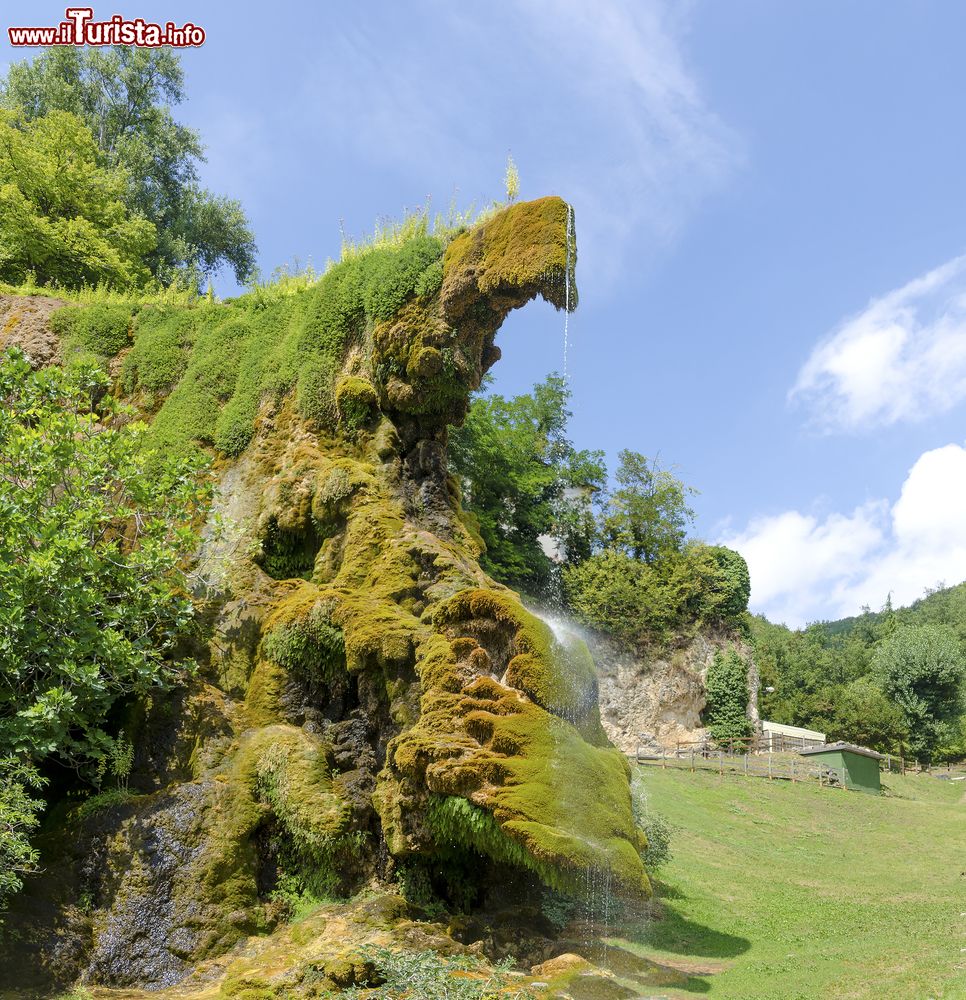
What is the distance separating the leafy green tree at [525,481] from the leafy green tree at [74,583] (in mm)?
18340

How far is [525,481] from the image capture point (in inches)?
1438

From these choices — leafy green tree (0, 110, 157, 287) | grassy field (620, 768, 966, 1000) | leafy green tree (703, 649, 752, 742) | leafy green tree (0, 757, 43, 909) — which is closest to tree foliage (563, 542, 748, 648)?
leafy green tree (703, 649, 752, 742)

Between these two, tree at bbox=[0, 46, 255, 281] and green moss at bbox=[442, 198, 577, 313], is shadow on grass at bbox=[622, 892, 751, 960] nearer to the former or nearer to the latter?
green moss at bbox=[442, 198, 577, 313]

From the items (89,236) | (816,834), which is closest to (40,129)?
(89,236)

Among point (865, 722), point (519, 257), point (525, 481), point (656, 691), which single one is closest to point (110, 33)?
point (519, 257)

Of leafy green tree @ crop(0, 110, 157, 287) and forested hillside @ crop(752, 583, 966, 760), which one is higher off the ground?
leafy green tree @ crop(0, 110, 157, 287)

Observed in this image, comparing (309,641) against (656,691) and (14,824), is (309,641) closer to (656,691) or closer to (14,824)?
(14,824)

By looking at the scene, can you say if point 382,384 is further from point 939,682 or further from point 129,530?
point 939,682

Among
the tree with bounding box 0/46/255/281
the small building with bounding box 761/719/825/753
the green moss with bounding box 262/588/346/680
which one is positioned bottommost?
the small building with bounding box 761/719/825/753

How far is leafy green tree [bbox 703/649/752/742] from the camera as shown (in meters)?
36.4

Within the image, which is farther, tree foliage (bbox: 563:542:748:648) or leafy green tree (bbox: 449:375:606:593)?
tree foliage (bbox: 563:542:748:648)

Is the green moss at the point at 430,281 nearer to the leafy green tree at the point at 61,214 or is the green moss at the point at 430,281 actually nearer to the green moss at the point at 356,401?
the green moss at the point at 356,401

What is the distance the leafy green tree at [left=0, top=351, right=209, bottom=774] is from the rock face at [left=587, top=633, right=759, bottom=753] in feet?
86.1

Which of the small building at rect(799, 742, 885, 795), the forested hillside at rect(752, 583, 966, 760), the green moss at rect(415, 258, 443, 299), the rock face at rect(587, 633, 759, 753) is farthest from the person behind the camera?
the forested hillside at rect(752, 583, 966, 760)
